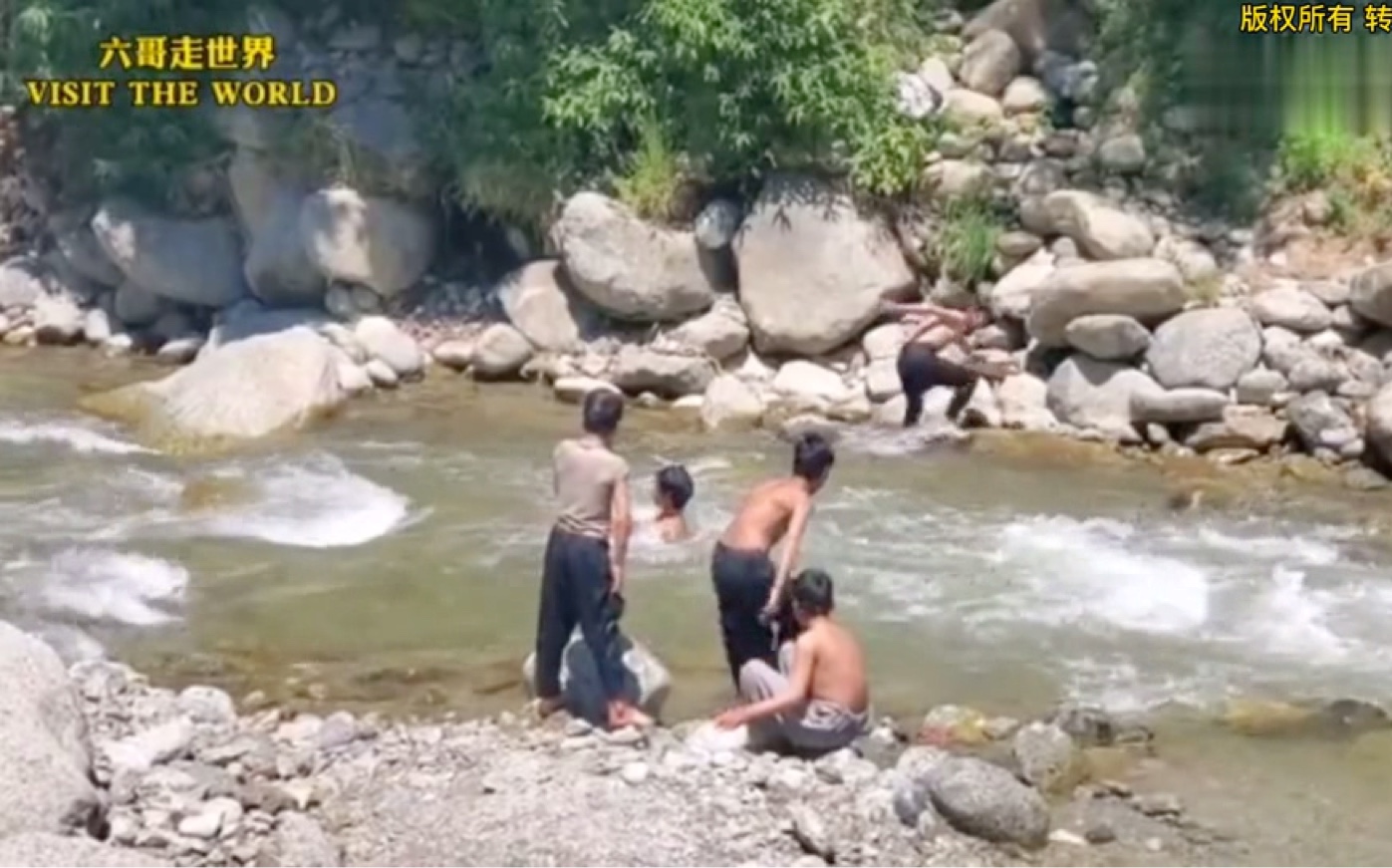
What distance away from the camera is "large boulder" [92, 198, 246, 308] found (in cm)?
1877

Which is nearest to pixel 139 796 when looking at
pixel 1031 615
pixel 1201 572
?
pixel 1031 615

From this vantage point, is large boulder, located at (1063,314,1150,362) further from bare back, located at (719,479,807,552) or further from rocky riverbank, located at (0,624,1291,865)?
bare back, located at (719,479,807,552)

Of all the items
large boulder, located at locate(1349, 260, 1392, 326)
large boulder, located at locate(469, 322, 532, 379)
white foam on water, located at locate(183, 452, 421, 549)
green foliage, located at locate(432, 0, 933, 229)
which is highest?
green foliage, located at locate(432, 0, 933, 229)

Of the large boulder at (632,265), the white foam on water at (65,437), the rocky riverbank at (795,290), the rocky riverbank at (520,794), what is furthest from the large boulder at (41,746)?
the large boulder at (632,265)

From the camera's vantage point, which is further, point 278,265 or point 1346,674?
point 278,265

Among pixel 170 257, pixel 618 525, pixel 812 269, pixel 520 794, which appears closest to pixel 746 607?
pixel 618 525

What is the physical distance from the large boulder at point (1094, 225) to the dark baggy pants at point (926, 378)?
1483 mm

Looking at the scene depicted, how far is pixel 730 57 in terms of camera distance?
1752cm

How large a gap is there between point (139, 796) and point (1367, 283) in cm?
996

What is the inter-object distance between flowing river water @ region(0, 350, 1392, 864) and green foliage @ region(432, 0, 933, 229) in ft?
9.00

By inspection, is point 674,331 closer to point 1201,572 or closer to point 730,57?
point 730,57

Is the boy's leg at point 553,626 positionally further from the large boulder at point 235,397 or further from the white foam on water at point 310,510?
the large boulder at point 235,397

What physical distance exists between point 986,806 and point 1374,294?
774 centimetres

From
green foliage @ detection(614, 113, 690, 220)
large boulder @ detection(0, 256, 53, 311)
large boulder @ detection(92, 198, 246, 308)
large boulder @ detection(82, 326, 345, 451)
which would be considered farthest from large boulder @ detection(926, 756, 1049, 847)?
large boulder @ detection(0, 256, 53, 311)
